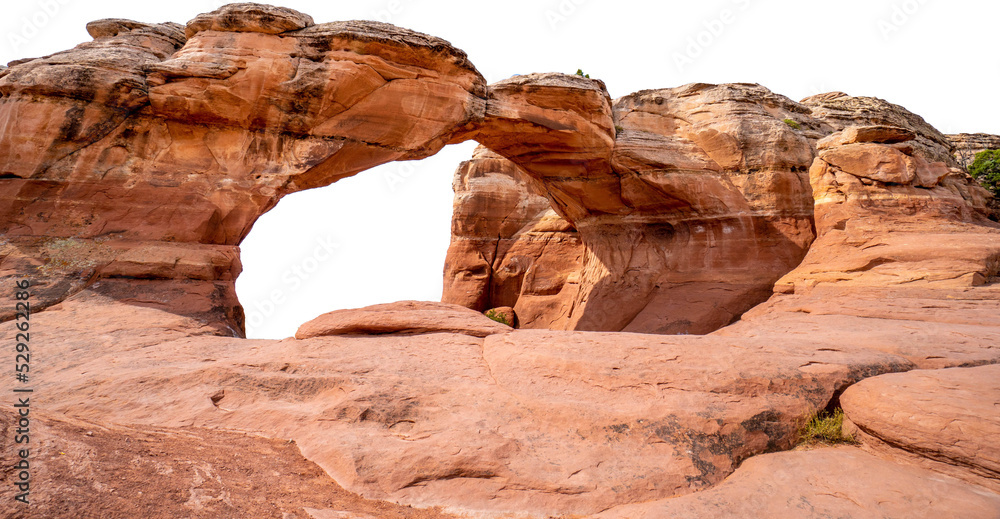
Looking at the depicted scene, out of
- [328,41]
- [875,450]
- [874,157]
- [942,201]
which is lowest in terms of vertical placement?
[875,450]

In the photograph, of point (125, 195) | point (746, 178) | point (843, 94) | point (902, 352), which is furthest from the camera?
point (843, 94)

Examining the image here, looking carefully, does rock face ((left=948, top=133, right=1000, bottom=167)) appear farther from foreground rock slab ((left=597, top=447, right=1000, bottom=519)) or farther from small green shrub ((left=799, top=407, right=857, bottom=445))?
foreground rock slab ((left=597, top=447, right=1000, bottom=519))

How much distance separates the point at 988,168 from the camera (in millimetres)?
17328

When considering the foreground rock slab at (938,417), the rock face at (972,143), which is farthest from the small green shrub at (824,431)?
the rock face at (972,143)

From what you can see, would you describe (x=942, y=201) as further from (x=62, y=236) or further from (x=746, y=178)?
(x=62, y=236)

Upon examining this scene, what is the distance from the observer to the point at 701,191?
47.1ft

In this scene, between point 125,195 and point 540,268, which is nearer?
point 125,195

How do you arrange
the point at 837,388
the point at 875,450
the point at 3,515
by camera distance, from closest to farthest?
the point at 3,515 < the point at 875,450 < the point at 837,388

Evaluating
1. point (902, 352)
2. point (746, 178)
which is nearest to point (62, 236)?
point (902, 352)

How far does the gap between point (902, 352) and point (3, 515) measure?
23.5 ft

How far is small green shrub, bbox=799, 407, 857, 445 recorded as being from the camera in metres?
4.50

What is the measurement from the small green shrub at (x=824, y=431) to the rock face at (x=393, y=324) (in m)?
3.57

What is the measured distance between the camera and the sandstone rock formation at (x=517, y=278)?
4016 millimetres

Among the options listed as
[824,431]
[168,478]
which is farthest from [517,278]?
[168,478]
